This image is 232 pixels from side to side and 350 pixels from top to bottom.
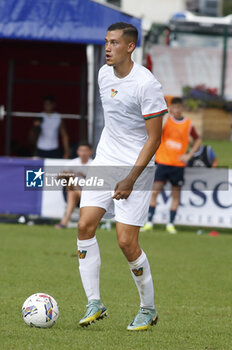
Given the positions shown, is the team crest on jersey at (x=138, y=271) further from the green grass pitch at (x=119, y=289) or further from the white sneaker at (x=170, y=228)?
the white sneaker at (x=170, y=228)

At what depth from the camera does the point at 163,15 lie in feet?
145

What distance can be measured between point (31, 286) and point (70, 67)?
11.0 meters

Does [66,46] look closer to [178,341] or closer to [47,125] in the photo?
[47,125]

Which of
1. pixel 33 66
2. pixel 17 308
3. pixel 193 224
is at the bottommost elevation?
pixel 193 224

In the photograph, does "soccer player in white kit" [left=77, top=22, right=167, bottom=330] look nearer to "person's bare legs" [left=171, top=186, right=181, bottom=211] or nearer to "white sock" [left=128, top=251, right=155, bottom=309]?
"white sock" [left=128, top=251, right=155, bottom=309]

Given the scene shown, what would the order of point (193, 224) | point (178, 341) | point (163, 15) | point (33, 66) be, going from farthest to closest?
1. point (163, 15)
2. point (33, 66)
3. point (193, 224)
4. point (178, 341)

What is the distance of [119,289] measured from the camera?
8.46 meters

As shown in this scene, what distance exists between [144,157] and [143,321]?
129cm

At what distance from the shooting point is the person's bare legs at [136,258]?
20.1 ft

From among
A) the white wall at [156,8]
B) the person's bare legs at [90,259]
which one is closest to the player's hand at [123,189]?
the person's bare legs at [90,259]

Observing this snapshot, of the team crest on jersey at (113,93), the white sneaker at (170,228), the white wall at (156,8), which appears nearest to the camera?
the team crest on jersey at (113,93)

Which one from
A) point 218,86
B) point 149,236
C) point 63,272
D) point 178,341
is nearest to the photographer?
point 178,341

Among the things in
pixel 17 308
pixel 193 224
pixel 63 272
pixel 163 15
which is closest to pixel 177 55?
pixel 163 15

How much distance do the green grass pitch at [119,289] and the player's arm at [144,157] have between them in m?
1.08
